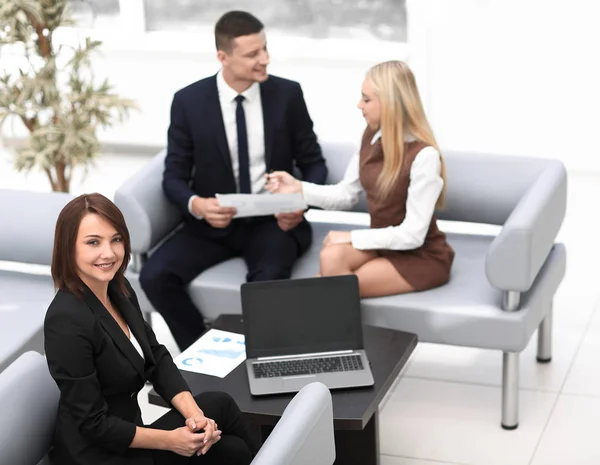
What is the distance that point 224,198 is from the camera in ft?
14.5

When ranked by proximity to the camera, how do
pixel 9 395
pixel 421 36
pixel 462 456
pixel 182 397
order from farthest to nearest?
pixel 421 36, pixel 462 456, pixel 182 397, pixel 9 395

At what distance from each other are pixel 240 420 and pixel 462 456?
1.10 meters

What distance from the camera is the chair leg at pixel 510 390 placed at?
4.15 meters

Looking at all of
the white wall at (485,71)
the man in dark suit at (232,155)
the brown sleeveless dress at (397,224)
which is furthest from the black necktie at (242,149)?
the white wall at (485,71)

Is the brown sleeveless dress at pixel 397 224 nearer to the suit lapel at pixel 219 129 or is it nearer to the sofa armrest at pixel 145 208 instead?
the suit lapel at pixel 219 129

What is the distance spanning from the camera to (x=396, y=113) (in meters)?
4.09

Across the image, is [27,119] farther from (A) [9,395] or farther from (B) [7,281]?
(A) [9,395]

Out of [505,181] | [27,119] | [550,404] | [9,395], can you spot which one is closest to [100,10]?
[27,119]

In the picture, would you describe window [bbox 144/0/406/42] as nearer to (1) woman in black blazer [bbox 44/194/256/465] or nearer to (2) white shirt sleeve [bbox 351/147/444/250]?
(2) white shirt sleeve [bbox 351/147/444/250]

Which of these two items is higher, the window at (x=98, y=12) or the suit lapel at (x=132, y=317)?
the window at (x=98, y=12)

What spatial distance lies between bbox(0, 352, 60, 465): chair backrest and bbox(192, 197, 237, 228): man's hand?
140cm

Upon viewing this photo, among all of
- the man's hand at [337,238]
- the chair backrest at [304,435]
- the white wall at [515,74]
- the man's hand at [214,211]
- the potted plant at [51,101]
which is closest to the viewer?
the chair backrest at [304,435]

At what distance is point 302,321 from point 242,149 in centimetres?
109

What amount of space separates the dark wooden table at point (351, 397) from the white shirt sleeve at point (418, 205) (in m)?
0.39
